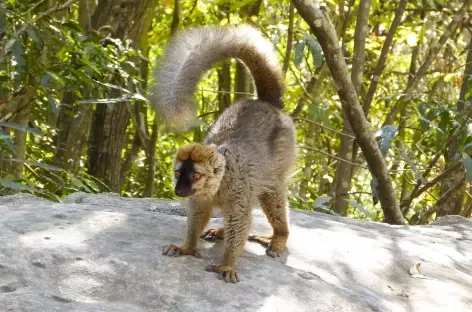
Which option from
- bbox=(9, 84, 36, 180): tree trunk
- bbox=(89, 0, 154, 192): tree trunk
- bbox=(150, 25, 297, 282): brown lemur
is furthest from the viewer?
bbox=(89, 0, 154, 192): tree trunk

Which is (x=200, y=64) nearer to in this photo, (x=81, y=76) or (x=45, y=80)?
(x=45, y=80)

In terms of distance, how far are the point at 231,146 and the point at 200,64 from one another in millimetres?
570

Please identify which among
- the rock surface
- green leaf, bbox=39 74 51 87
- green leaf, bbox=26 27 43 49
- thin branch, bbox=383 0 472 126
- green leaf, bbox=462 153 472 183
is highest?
thin branch, bbox=383 0 472 126

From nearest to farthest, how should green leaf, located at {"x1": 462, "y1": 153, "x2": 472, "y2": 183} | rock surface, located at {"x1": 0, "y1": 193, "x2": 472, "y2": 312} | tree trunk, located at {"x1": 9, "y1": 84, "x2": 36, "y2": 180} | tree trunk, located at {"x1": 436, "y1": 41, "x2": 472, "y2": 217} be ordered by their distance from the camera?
rock surface, located at {"x1": 0, "y1": 193, "x2": 472, "y2": 312}, green leaf, located at {"x1": 462, "y1": 153, "x2": 472, "y2": 183}, tree trunk, located at {"x1": 9, "y1": 84, "x2": 36, "y2": 180}, tree trunk, located at {"x1": 436, "y1": 41, "x2": 472, "y2": 217}

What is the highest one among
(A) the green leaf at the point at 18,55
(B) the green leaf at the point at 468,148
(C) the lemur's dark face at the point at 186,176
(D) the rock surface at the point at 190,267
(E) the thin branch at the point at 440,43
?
(E) the thin branch at the point at 440,43

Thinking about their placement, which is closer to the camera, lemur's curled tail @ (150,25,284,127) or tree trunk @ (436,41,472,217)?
lemur's curled tail @ (150,25,284,127)

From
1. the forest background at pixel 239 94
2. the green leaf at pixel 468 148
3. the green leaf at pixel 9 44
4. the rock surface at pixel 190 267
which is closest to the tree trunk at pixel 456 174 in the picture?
the forest background at pixel 239 94

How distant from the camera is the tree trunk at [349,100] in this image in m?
5.62

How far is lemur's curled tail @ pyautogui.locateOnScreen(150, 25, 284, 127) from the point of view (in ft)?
13.9

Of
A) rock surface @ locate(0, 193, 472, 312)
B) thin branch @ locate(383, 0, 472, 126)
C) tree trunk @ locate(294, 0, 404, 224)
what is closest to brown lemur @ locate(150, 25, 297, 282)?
rock surface @ locate(0, 193, 472, 312)

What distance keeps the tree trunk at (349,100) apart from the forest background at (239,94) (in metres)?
0.01

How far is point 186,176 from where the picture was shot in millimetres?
4051

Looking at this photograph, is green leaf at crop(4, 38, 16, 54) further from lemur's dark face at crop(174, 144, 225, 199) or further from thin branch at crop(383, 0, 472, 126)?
thin branch at crop(383, 0, 472, 126)

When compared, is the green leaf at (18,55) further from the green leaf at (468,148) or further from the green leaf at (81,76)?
the green leaf at (468,148)
